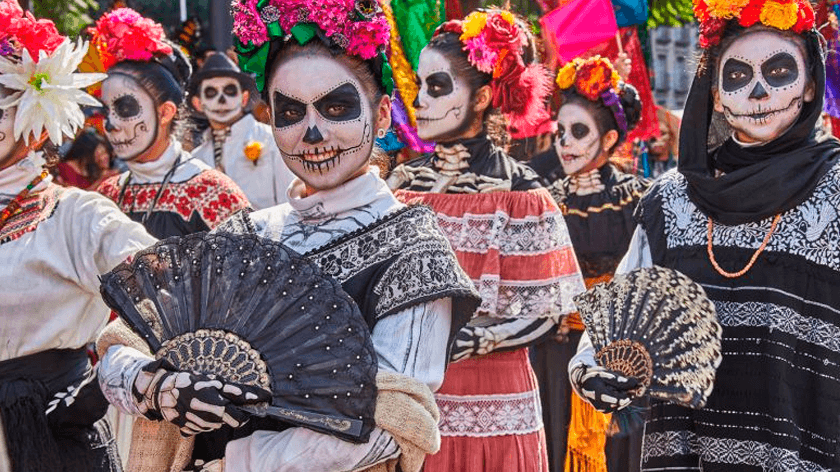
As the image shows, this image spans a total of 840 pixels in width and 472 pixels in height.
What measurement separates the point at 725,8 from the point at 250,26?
2.00m

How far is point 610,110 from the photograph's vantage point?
26.0 feet

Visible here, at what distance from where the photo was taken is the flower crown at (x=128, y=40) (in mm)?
7055

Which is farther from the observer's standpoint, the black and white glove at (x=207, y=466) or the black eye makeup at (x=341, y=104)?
the black eye makeup at (x=341, y=104)

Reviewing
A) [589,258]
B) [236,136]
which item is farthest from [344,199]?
[236,136]

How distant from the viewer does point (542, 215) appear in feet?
18.7

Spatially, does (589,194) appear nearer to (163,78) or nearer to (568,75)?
(568,75)

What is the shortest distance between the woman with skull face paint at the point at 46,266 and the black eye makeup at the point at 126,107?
7.37ft

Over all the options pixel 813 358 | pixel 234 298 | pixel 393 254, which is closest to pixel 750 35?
pixel 813 358

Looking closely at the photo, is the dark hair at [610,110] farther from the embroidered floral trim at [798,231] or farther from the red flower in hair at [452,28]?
the embroidered floral trim at [798,231]

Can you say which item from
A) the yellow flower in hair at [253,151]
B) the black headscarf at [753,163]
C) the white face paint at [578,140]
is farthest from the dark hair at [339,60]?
the yellow flower in hair at [253,151]

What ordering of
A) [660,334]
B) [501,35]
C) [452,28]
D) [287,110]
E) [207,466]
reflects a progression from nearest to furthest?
1. [207,466]
2. [287,110]
3. [660,334]
4. [501,35]
5. [452,28]

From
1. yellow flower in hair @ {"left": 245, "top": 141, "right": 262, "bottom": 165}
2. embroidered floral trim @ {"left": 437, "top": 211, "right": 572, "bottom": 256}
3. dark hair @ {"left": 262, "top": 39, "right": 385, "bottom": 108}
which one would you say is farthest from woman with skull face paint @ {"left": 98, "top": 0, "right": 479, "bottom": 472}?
yellow flower in hair @ {"left": 245, "top": 141, "right": 262, "bottom": 165}

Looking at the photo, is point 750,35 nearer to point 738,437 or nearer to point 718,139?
point 718,139

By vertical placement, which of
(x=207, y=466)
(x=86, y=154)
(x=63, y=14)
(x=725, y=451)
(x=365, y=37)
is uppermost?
(x=365, y=37)
